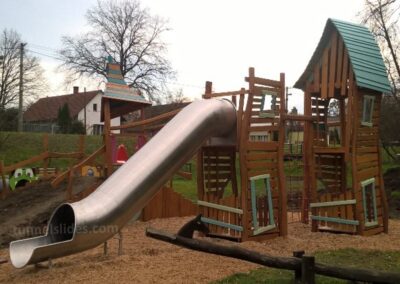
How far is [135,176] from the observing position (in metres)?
6.01

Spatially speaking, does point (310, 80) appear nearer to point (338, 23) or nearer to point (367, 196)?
point (338, 23)

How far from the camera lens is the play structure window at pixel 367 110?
→ 9.43m

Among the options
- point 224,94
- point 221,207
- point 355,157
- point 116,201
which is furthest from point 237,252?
point 355,157

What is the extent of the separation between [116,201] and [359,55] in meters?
6.13

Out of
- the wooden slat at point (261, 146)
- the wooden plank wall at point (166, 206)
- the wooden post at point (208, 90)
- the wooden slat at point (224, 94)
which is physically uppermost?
the wooden post at point (208, 90)

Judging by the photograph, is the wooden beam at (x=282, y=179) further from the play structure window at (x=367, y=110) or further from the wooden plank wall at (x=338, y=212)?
the play structure window at (x=367, y=110)

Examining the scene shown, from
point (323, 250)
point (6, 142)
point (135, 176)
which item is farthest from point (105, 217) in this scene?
point (6, 142)

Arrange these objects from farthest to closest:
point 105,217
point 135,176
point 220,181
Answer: point 220,181
point 135,176
point 105,217

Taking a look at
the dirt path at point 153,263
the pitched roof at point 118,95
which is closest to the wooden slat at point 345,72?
the dirt path at point 153,263

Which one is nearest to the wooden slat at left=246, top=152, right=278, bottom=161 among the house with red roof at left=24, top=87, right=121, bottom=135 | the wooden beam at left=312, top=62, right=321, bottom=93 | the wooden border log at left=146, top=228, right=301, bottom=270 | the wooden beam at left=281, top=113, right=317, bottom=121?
the wooden beam at left=281, top=113, right=317, bottom=121

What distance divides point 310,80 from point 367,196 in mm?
2718

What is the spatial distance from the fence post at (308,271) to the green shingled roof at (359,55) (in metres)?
→ 5.29

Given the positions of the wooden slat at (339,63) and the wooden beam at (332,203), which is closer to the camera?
the wooden beam at (332,203)

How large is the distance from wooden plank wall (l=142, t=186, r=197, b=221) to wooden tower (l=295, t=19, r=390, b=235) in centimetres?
314
